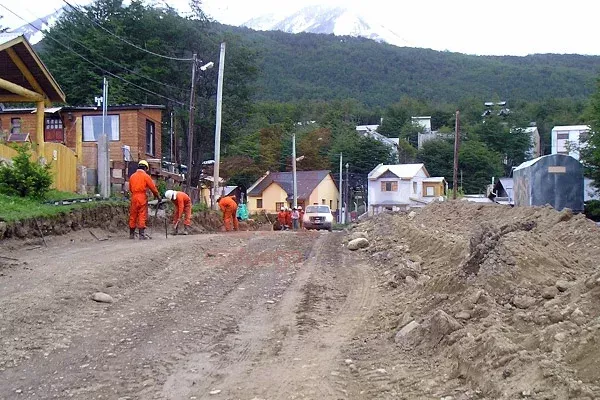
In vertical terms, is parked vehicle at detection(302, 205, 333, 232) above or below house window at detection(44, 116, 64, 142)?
below

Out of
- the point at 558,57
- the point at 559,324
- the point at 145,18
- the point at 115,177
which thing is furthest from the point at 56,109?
the point at 558,57

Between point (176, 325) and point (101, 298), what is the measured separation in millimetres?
1516

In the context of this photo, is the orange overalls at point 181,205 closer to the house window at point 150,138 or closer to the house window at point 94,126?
the house window at point 94,126

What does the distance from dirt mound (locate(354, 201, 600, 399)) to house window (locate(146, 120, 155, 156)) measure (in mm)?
29900

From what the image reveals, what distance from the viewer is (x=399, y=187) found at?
7300cm

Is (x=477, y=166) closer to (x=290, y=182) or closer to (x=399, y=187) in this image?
(x=399, y=187)

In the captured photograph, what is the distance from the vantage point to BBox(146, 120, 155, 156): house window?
4044 cm

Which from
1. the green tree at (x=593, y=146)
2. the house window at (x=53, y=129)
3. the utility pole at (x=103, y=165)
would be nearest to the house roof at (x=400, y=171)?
the green tree at (x=593, y=146)

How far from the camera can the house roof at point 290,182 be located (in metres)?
74.9

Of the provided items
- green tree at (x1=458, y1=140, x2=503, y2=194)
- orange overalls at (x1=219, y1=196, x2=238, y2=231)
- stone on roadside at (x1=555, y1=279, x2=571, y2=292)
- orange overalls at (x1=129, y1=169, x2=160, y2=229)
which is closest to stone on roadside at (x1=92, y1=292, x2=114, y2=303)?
stone on roadside at (x1=555, y1=279, x2=571, y2=292)

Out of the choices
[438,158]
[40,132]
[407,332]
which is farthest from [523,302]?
[438,158]

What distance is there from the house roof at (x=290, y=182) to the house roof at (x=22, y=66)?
50.5 meters

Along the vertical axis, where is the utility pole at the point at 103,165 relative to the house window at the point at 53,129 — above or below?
below

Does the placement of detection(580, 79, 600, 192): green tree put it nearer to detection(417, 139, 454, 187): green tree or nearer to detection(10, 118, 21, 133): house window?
detection(10, 118, 21, 133): house window
